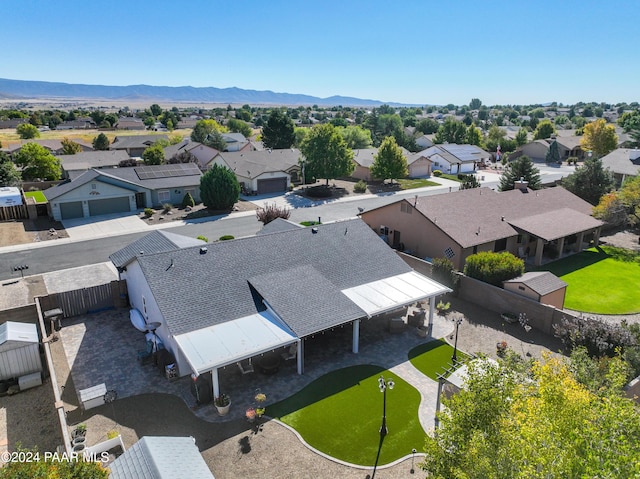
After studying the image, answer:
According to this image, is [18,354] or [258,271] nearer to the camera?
[18,354]

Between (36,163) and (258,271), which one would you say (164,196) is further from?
(258,271)


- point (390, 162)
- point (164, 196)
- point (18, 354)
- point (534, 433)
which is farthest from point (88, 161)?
point (534, 433)

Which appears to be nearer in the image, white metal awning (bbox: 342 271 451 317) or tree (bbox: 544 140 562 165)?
white metal awning (bbox: 342 271 451 317)

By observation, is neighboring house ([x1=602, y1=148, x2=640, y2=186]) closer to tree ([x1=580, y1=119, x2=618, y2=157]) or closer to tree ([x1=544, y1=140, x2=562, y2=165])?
tree ([x1=580, y1=119, x2=618, y2=157])

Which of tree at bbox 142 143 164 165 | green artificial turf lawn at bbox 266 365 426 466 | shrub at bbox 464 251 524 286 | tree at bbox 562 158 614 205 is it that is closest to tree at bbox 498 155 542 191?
tree at bbox 562 158 614 205

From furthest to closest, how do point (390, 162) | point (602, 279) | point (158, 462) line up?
point (390, 162) → point (602, 279) → point (158, 462)

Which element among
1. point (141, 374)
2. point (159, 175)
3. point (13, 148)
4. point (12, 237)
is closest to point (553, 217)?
point (141, 374)
